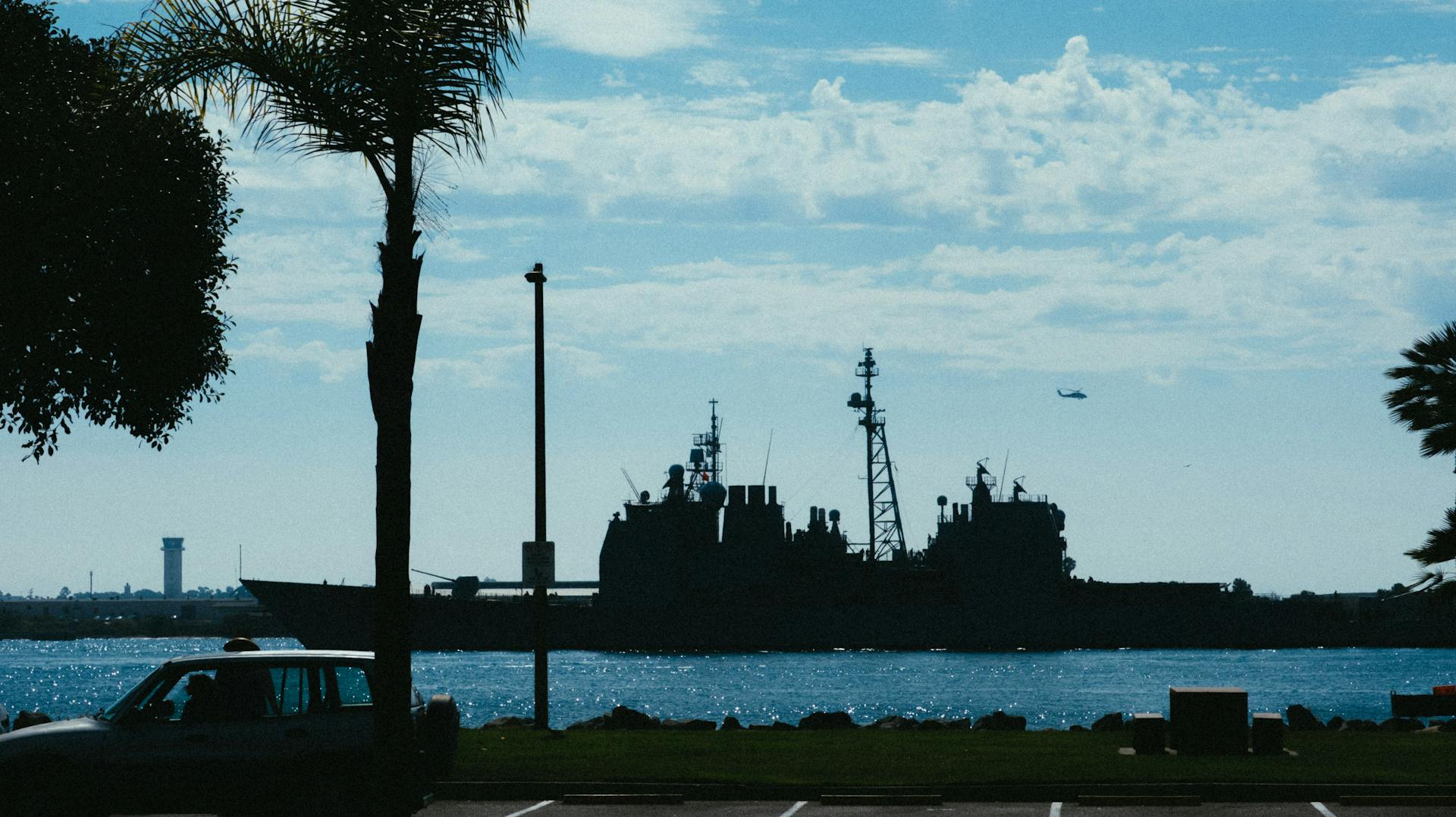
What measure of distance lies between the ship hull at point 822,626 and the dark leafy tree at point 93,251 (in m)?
85.5

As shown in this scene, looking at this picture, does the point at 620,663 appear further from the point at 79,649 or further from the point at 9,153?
the point at 79,649

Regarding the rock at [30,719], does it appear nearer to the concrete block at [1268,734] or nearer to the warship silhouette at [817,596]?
the concrete block at [1268,734]

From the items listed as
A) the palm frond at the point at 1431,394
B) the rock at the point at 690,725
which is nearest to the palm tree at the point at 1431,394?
the palm frond at the point at 1431,394

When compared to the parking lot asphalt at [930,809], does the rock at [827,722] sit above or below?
below

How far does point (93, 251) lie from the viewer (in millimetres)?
19000

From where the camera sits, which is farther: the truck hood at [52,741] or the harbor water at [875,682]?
the harbor water at [875,682]

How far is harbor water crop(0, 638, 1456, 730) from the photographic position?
59.4 metres

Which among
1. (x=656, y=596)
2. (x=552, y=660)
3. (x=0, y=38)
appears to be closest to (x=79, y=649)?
(x=552, y=660)

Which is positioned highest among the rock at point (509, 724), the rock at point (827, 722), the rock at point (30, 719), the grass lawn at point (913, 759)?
the grass lawn at point (913, 759)

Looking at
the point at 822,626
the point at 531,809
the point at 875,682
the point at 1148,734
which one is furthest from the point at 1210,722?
the point at 822,626

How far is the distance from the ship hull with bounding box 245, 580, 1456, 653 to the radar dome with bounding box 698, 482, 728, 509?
7399 millimetres

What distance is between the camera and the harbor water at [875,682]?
59375 mm

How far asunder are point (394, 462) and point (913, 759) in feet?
32.4

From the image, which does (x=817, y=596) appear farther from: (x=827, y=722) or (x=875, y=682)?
(x=827, y=722)
